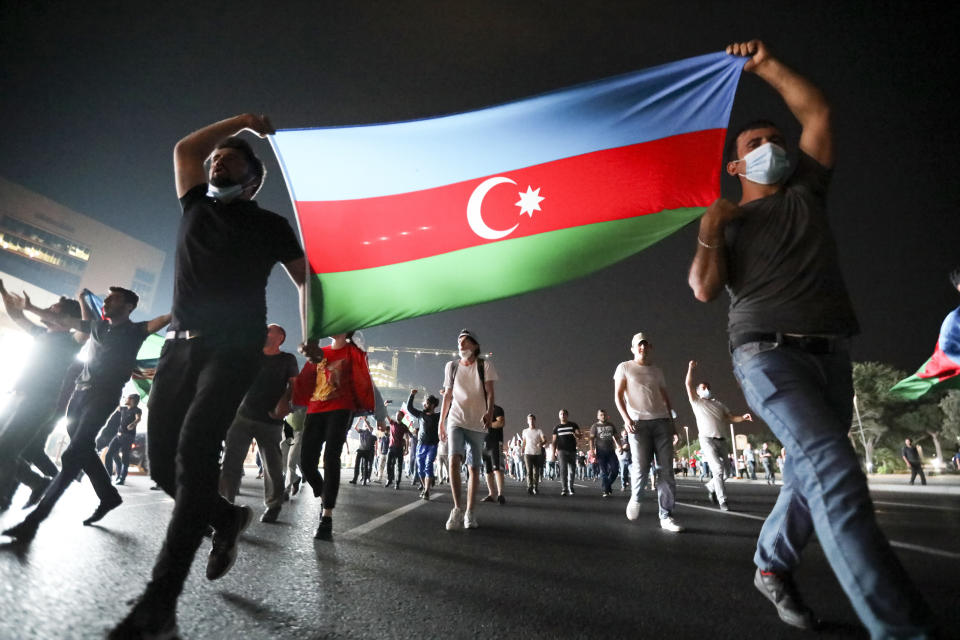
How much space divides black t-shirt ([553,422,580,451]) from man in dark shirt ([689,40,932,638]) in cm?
1022

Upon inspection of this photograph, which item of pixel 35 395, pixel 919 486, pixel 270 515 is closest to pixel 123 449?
pixel 35 395

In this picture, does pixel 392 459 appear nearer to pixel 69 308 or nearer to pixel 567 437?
pixel 567 437

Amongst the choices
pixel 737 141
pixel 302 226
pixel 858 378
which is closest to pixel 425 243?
pixel 302 226

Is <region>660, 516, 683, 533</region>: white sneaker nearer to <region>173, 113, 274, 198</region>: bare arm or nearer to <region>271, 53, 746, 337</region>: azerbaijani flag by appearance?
<region>271, 53, 746, 337</region>: azerbaijani flag

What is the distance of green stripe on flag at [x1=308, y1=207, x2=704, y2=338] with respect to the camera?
461 centimetres

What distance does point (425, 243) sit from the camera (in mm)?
4918

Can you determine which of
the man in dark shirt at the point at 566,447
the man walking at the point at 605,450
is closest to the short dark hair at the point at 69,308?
the man in dark shirt at the point at 566,447

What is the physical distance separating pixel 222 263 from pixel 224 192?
0.40 meters

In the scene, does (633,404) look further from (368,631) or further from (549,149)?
(368,631)

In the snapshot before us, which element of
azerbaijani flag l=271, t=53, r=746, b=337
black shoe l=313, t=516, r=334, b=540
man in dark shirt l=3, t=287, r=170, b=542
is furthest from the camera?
azerbaijani flag l=271, t=53, r=746, b=337

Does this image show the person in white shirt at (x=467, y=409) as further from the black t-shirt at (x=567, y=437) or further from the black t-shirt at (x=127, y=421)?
the black t-shirt at (x=127, y=421)

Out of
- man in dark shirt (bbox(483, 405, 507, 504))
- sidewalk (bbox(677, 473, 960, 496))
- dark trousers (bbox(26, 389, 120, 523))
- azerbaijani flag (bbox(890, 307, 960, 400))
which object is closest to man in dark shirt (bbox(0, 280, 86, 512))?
dark trousers (bbox(26, 389, 120, 523))

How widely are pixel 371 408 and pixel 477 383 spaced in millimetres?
1334

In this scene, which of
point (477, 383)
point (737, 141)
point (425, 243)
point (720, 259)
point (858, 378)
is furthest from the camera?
point (858, 378)
